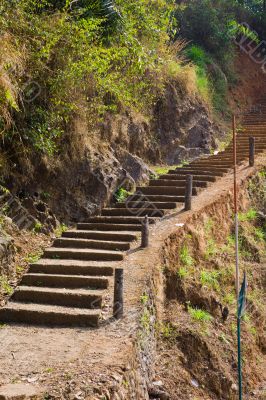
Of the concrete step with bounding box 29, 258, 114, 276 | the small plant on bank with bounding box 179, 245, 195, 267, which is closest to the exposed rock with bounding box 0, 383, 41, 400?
the concrete step with bounding box 29, 258, 114, 276

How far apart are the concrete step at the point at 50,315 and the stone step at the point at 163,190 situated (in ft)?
20.1

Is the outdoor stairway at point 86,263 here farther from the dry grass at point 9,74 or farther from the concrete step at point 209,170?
the dry grass at point 9,74

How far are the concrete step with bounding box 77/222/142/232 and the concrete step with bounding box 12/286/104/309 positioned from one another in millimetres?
2919

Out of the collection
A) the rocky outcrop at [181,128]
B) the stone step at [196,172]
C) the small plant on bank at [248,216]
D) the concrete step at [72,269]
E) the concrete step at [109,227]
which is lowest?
the concrete step at [72,269]

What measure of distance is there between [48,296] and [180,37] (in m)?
18.7

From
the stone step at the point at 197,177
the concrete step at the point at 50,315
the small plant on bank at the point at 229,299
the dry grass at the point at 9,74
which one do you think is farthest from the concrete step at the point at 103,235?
the stone step at the point at 197,177

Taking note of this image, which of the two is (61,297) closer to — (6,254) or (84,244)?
(6,254)

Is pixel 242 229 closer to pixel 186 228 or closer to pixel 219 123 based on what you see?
Result: pixel 186 228

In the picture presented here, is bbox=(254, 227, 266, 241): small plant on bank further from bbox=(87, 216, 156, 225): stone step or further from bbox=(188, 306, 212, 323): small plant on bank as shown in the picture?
bbox=(188, 306, 212, 323): small plant on bank

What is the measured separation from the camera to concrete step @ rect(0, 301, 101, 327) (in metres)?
7.71

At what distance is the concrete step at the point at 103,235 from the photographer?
10.6 metres

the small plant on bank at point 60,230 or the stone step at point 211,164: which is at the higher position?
the stone step at point 211,164

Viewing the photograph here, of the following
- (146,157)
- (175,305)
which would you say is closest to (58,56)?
(175,305)

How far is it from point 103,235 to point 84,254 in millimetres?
1068
